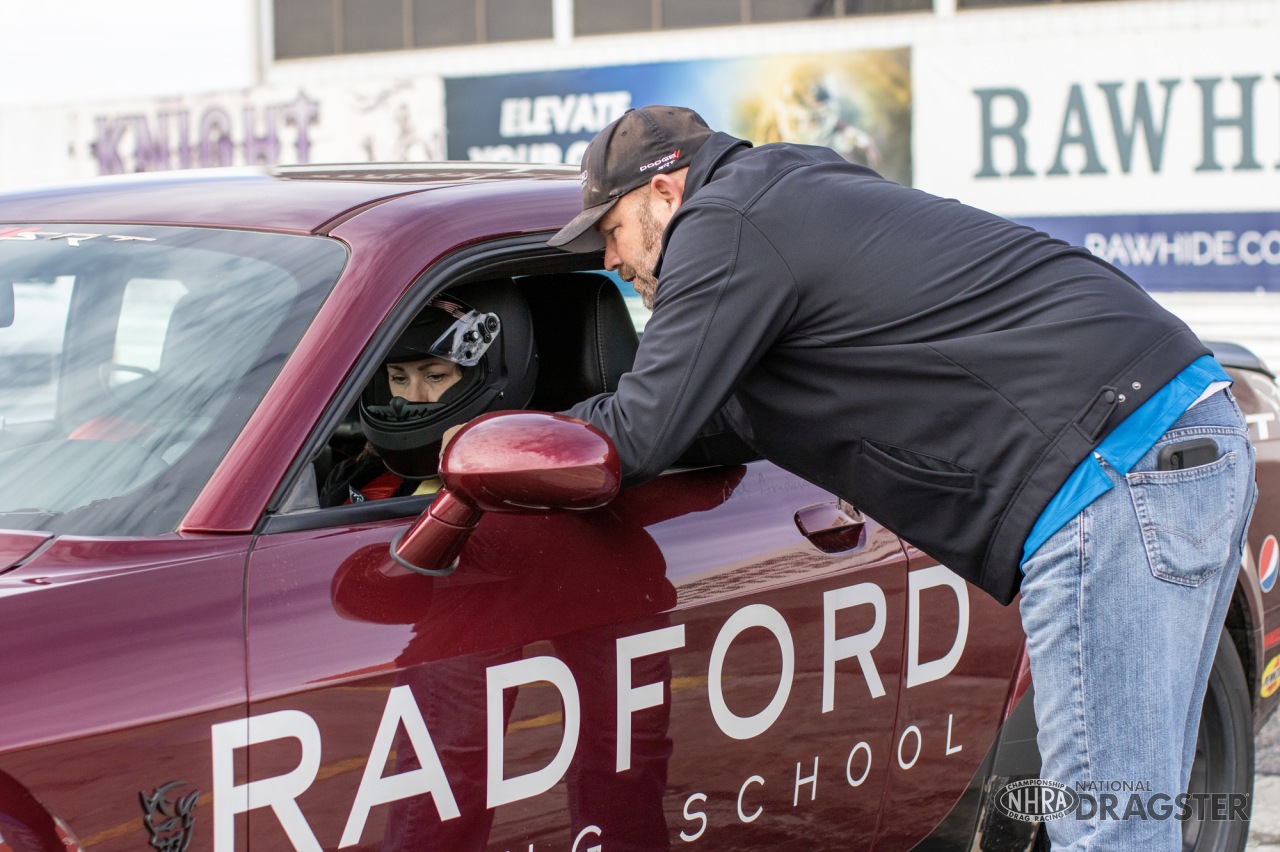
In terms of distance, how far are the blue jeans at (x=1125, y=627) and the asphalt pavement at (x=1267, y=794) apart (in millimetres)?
2014

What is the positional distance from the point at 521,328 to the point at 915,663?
93cm

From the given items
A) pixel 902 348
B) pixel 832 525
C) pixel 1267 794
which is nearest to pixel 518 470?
pixel 902 348

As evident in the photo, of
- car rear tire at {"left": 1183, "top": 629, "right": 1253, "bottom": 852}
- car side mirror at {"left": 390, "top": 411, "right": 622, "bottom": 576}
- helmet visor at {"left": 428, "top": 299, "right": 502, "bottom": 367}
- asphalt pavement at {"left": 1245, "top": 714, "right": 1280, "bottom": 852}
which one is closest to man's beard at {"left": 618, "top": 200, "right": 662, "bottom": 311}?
helmet visor at {"left": 428, "top": 299, "right": 502, "bottom": 367}

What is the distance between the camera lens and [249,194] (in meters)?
2.42

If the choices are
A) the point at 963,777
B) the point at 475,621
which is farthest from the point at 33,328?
the point at 963,777

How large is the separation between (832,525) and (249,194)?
117 cm

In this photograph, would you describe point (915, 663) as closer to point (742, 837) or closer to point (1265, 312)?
point (742, 837)

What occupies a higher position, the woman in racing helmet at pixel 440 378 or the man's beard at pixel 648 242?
the man's beard at pixel 648 242

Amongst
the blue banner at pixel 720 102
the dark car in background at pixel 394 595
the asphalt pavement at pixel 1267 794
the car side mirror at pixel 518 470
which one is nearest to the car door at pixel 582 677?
the dark car in background at pixel 394 595

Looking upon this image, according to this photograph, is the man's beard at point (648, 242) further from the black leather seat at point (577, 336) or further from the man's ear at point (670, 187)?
the black leather seat at point (577, 336)

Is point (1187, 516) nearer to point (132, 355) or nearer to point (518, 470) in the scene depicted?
point (518, 470)

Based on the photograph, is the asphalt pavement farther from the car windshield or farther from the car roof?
the car windshield

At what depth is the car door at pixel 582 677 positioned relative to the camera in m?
1.80

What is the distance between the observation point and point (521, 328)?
250 cm
